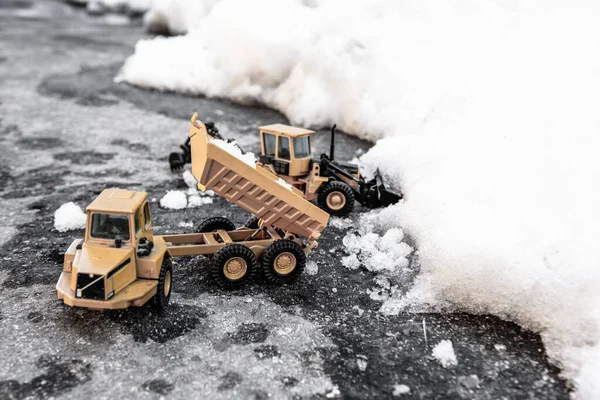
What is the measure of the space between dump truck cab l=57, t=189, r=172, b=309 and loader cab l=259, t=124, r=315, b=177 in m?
3.46

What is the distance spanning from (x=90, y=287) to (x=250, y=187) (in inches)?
92.9

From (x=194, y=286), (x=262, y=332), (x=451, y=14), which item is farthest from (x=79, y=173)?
(x=451, y=14)

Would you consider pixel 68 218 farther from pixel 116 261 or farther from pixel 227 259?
pixel 227 259

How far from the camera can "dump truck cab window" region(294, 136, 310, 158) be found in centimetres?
957

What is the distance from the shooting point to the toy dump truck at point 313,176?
9.52 meters

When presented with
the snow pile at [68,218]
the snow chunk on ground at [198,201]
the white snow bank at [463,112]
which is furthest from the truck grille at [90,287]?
the snow chunk on ground at [198,201]

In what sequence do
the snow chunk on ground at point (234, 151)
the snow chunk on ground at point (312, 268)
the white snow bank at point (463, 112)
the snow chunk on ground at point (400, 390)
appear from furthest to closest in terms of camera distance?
1. the snow chunk on ground at point (312, 268)
2. the snow chunk on ground at point (234, 151)
3. the white snow bank at point (463, 112)
4. the snow chunk on ground at point (400, 390)

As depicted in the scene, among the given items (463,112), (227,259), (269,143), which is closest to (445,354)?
(227,259)

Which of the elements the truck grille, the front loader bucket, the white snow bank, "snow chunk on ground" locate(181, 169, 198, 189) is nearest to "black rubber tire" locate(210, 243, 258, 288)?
the truck grille

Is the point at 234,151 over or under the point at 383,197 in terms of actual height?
over

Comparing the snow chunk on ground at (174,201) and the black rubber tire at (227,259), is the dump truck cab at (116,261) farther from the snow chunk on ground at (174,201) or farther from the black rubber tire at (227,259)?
the snow chunk on ground at (174,201)

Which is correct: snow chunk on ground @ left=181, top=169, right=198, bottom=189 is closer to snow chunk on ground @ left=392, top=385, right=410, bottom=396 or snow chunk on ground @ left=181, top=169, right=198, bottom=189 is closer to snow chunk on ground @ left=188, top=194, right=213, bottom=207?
snow chunk on ground @ left=188, top=194, right=213, bottom=207

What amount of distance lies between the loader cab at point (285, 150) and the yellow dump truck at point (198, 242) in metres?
2.01

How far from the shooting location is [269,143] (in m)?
9.69
